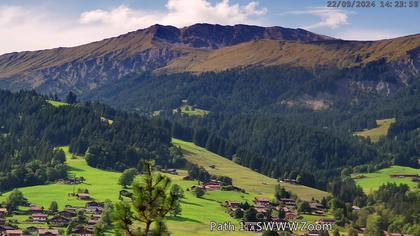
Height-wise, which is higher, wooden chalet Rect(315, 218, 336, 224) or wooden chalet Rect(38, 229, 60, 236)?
wooden chalet Rect(38, 229, 60, 236)

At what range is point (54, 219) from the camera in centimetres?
13175

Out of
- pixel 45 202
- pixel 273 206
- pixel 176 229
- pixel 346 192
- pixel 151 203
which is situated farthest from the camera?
pixel 346 192

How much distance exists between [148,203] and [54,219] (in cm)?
10825

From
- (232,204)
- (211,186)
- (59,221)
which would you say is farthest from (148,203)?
(211,186)

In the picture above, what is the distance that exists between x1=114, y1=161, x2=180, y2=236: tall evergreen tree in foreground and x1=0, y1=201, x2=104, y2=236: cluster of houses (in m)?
87.5

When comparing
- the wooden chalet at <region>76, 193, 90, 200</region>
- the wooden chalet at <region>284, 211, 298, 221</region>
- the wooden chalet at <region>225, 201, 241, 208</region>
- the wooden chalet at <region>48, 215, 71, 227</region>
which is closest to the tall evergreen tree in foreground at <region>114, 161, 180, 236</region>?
the wooden chalet at <region>48, 215, 71, 227</region>

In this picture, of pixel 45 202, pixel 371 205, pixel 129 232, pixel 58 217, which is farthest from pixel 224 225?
pixel 129 232

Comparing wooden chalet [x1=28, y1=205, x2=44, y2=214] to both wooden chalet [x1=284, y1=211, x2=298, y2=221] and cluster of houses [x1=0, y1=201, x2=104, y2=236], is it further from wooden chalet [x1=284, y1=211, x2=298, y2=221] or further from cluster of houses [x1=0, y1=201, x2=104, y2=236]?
wooden chalet [x1=284, y1=211, x2=298, y2=221]

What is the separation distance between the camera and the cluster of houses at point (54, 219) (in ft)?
391

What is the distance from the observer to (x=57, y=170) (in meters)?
182

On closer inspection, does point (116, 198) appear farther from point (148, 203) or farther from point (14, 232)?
point (148, 203)

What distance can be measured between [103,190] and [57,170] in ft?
76.8

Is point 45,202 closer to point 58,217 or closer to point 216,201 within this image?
point 58,217

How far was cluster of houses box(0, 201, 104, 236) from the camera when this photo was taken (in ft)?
391
